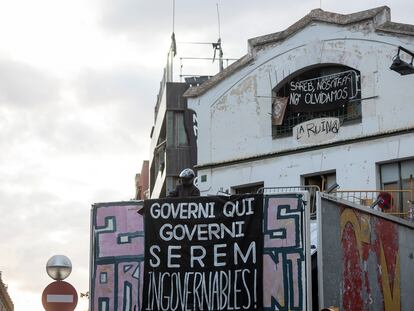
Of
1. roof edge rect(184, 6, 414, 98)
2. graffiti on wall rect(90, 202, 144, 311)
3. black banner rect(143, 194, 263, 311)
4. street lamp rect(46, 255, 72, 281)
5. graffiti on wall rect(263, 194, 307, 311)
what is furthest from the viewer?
roof edge rect(184, 6, 414, 98)

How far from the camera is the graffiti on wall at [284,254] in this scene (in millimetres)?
14773

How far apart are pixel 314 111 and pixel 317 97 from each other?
1.35 feet

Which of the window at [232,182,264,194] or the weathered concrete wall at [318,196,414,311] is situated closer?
the weathered concrete wall at [318,196,414,311]

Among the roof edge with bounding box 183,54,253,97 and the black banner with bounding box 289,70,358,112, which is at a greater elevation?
the roof edge with bounding box 183,54,253,97

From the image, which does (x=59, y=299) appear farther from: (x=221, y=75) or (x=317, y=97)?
(x=221, y=75)

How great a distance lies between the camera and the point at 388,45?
1024 inches

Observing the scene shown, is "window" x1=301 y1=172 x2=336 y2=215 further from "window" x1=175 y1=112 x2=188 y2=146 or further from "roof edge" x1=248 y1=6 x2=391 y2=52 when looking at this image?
"window" x1=175 y1=112 x2=188 y2=146

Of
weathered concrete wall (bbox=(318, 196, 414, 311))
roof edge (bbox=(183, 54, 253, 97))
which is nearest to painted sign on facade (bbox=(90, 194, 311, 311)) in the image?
weathered concrete wall (bbox=(318, 196, 414, 311))

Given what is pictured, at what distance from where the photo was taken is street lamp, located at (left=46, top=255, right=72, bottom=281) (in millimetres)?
13867

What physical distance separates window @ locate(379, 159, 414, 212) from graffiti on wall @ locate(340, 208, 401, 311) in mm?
7243

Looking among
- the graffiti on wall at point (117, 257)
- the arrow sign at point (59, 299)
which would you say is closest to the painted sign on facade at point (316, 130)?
the graffiti on wall at point (117, 257)

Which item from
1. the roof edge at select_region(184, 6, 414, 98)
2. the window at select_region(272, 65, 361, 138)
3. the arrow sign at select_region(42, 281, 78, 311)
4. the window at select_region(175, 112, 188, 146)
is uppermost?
the roof edge at select_region(184, 6, 414, 98)

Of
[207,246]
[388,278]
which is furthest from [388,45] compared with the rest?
[207,246]

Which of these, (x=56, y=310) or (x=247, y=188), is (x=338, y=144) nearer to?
(x=247, y=188)
